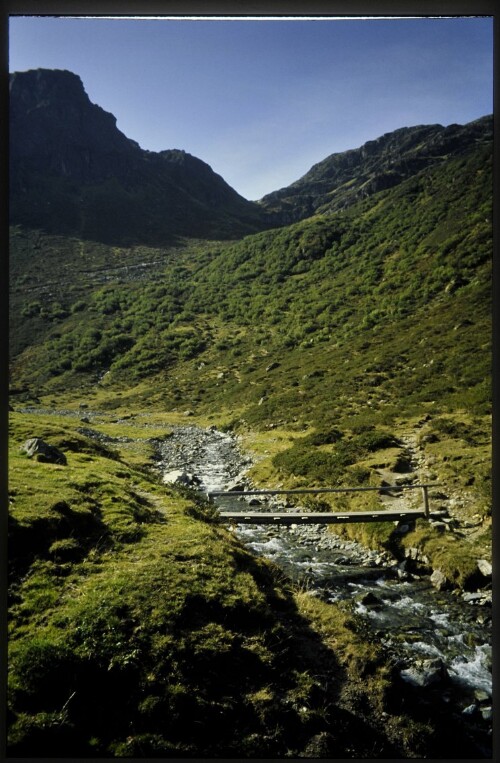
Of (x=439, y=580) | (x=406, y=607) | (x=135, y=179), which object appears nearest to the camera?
(x=406, y=607)

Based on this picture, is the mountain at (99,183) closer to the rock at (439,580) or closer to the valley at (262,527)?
the valley at (262,527)

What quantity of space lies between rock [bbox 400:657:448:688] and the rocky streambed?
0.4 inches

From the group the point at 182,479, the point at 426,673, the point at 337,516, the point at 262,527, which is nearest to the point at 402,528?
the point at 337,516

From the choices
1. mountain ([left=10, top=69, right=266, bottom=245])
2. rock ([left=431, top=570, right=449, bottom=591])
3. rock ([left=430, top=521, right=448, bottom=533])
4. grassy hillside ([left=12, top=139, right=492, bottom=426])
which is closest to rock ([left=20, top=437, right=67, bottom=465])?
rock ([left=431, top=570, right=449, bottom=591])

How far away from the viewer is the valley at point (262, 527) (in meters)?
3.64

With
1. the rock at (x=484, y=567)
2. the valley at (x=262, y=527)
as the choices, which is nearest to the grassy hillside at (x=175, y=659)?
the valley at (x=262, y=527)

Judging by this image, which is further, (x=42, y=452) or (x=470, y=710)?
(x=42, y=452)

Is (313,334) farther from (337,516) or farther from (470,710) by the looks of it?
(470,710)

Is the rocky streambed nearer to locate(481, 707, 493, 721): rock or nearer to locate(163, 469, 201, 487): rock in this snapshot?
locate(481, 707, 493, 721): rock

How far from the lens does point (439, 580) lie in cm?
694

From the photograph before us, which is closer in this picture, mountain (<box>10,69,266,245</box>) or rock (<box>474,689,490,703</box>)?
rock (<box>474,689,490,703</box>)

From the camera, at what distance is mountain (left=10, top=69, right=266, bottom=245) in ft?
214

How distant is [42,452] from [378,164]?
213ft

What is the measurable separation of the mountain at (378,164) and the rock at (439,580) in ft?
108
